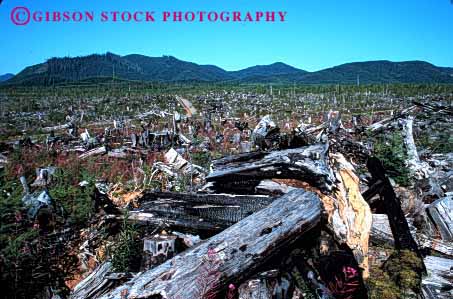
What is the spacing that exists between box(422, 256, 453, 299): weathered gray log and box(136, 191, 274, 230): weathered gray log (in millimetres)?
1858

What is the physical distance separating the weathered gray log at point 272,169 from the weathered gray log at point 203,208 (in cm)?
51

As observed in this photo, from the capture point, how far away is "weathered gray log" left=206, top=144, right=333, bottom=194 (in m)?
4.27

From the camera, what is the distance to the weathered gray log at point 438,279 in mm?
3176

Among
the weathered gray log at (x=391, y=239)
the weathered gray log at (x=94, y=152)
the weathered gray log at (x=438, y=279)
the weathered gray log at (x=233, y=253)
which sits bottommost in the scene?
the weathered gray log at (x=438, y=279)

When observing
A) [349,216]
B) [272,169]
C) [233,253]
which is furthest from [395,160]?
[233,253]

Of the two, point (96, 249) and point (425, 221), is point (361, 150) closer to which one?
point (425, 221)

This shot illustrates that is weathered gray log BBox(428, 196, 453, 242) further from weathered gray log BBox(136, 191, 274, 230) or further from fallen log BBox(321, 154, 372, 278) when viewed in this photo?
weathered gray log BBox(136, 191, 274, 230)

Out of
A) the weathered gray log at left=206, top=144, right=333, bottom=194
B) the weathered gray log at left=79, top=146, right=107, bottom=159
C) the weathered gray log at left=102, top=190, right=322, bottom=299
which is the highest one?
the weathered gray log at left=206, top=144, right=333, bottom=194

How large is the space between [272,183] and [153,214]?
5.47 ft

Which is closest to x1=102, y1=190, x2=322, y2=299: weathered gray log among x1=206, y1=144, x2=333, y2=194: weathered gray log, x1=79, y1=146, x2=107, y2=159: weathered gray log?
x1=206, y1=144, x2=333, y2=194: weathered gray log

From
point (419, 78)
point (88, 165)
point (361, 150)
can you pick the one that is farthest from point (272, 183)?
point (419, 78)

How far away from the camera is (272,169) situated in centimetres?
449

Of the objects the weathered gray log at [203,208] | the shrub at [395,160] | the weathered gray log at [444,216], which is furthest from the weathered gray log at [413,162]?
the weathered gray log at [203,208]

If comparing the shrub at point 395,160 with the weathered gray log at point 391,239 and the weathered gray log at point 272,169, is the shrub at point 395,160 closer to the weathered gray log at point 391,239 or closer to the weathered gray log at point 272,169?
the weathered gray log at point 391,239
